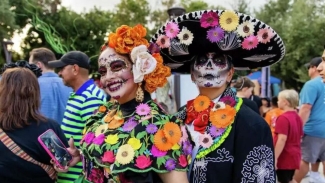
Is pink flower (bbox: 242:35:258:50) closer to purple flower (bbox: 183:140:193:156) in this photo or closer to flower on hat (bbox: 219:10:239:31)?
flower on hat (bbox: 219:10:239:31)

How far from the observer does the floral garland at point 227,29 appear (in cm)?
242

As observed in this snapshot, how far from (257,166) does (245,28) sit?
0.77m

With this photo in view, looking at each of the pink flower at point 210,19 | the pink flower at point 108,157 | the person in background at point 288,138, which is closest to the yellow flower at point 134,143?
the pink flower at point 108,157

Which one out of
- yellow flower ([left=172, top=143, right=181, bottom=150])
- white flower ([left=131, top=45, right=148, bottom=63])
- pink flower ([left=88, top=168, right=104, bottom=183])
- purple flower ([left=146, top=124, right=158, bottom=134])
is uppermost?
white flower ([left=131, top=45, right=148, bottom=63])

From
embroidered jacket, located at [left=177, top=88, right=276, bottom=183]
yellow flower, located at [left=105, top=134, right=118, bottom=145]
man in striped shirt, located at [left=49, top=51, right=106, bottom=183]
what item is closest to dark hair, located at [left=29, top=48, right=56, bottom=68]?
man in striped shirt, located at [left=49, top=51, right=106, bottom=183]

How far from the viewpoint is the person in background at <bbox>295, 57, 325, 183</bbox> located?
575 centimetres

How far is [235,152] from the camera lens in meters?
2.30

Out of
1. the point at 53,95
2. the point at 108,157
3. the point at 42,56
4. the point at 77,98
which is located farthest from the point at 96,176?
the point at 42,56

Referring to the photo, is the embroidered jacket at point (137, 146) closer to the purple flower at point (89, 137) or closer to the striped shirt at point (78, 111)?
the purple flower at point (89, 137)

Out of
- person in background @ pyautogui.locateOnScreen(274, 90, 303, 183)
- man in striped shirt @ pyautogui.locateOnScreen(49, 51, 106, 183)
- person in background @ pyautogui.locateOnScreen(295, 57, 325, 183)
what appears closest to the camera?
man in striped shirt @ pyautogui.locateOnScreen(49, 51, 106, 183)

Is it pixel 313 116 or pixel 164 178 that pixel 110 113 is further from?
pixel 313 116

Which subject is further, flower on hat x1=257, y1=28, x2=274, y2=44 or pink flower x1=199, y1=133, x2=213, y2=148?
flower on hat x1=257, y1=28, x2=274, y2=44

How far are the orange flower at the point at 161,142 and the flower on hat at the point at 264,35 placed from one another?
0.83m

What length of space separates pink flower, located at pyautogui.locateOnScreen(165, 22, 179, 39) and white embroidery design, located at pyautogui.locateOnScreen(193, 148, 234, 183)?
0.71 metres
